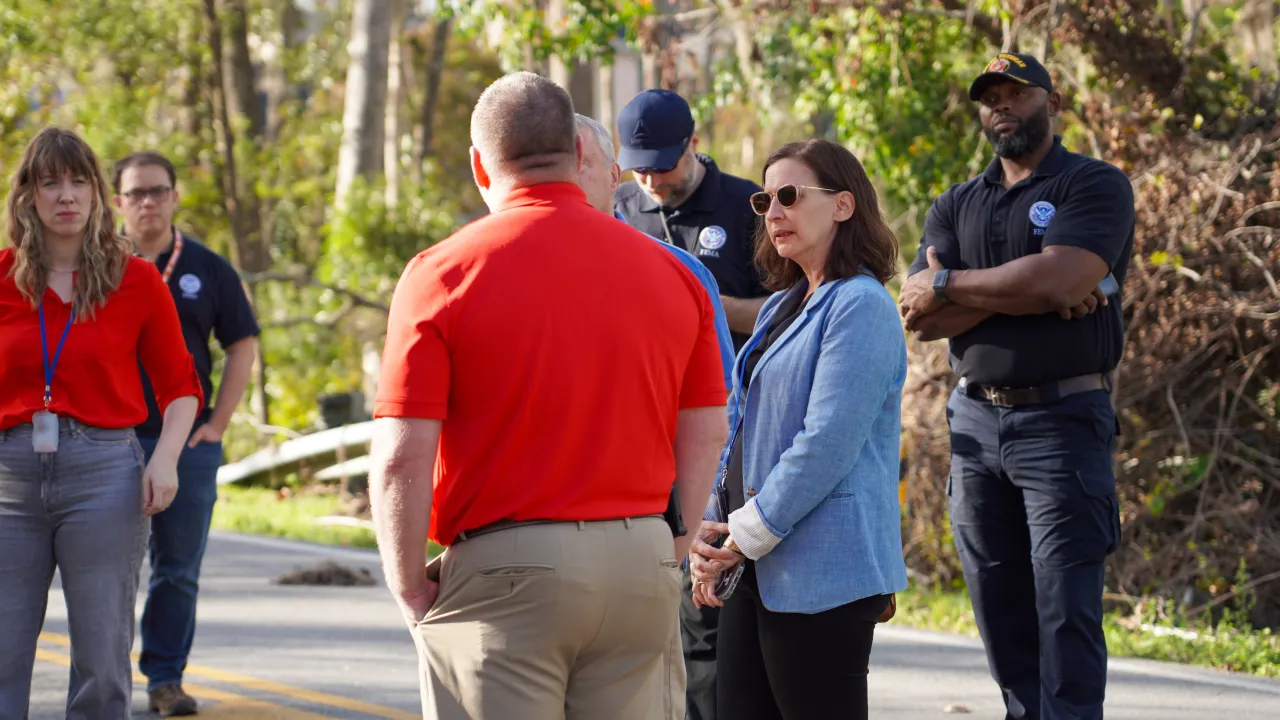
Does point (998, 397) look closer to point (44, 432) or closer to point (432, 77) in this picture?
point (44, 432)

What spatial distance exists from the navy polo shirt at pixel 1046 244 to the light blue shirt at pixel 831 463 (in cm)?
115

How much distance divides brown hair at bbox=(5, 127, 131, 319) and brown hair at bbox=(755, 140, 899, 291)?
2.19 metres

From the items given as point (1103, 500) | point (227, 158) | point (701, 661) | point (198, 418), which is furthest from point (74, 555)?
point (227, 158)

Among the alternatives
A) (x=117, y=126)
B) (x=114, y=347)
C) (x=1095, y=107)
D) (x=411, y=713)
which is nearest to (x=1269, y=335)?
(x=1095, y=107)

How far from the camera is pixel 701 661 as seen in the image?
491 cm

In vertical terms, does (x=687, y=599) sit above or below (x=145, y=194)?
below

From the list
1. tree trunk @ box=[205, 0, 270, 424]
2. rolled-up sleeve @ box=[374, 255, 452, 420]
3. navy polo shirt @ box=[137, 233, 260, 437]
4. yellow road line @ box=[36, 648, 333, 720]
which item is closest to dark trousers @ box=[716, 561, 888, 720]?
rolled-up sleeve @ box=[374, 255, 452, 420]

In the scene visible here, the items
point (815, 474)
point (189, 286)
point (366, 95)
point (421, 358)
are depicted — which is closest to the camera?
point (421, 358)

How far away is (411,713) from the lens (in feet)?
20.9

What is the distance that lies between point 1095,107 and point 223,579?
6122 millimetres

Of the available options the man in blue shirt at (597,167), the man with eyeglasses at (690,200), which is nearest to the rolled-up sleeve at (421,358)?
the man in blue shirt at (597,167)

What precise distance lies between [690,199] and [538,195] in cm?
246

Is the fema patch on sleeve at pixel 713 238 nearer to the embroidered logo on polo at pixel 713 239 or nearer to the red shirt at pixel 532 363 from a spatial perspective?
the embroidered logo on polo at pixel 713 239

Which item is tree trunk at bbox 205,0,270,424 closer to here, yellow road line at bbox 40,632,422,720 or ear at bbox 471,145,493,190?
yellow road line at bbox 40,632,422,720
